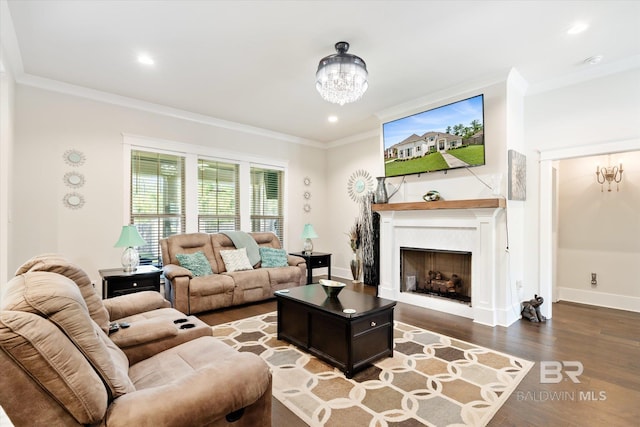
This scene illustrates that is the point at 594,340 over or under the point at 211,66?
under

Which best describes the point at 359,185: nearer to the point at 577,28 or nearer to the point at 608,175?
the point at 608,175

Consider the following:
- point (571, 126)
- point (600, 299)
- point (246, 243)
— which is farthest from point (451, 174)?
point (246, 243)

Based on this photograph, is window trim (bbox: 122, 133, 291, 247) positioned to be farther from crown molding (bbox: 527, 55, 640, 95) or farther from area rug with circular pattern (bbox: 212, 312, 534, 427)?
crown molding (bbox: 527, 55, 640, 95)

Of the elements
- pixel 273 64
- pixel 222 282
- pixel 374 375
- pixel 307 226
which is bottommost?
pixel 374 375

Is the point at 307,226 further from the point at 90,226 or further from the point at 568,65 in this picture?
the point at 568,65

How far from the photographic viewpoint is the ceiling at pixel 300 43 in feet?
8.55

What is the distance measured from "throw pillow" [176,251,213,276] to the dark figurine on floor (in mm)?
4132

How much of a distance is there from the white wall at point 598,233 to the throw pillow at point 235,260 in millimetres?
4819

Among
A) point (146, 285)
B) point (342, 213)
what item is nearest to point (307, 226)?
point (342, 213)

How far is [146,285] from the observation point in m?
3.94

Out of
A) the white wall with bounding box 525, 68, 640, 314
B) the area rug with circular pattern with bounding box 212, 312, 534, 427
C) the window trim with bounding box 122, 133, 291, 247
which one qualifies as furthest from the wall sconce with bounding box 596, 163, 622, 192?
the window trim with bounding box 122, 133, 291, 247

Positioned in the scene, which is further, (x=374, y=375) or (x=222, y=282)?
(x=222, y=282)

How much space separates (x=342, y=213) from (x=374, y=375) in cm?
430

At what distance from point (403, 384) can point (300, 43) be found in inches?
123
